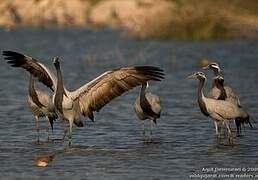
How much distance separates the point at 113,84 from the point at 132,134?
6.05 feet

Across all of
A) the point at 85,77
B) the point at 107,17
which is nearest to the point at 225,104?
the point at 85,77

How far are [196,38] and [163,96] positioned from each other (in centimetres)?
1348

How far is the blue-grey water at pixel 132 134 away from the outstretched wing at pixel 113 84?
77 cm

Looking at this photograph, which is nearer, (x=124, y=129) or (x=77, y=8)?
(x=124, y=129)

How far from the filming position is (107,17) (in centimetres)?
5256

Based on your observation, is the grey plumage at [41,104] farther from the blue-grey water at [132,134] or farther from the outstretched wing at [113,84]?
the outstretched wing at [113,84]

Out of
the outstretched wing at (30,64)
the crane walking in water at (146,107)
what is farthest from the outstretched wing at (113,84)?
the crane walking in water at (146,107)

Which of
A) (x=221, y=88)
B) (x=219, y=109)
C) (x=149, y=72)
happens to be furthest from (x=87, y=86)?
(x=221, y=88)

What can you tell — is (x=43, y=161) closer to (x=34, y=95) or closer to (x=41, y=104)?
(x=41, y=104)

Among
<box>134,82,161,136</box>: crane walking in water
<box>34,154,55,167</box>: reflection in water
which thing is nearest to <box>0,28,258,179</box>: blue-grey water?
<box>34,154,55,167</box>: reflection in water

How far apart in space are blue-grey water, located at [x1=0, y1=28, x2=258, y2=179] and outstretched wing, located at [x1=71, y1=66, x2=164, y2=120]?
77cm

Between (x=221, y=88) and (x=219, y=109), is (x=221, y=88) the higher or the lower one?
the higher one

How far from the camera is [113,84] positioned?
1432 centimetres

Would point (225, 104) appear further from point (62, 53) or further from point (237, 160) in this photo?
point (62, 53)
